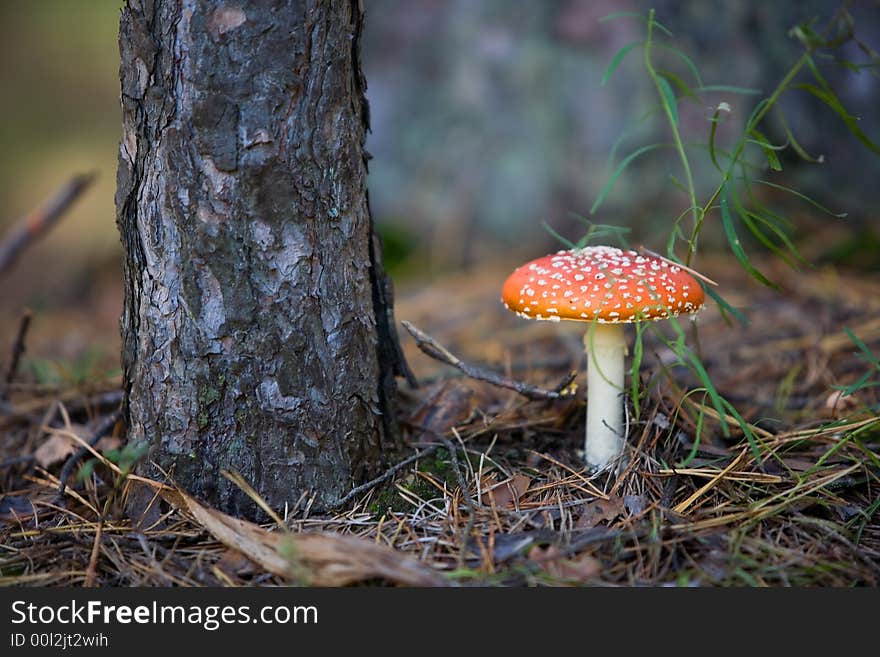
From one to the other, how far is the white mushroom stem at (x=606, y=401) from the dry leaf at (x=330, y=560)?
31.6 inches

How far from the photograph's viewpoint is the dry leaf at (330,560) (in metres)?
1.45

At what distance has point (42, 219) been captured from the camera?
3.31 m

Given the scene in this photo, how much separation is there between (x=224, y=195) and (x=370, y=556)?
95 cm

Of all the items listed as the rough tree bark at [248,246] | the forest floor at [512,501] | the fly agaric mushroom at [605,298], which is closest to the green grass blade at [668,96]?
the fly agaric mushroom at [605,298]

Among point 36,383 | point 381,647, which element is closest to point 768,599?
point 381,647

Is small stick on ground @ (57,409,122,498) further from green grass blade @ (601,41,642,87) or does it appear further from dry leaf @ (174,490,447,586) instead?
green grass blade @ (601,41,642,87)

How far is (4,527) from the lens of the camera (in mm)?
1894

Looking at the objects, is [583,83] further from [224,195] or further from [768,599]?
[768,599]

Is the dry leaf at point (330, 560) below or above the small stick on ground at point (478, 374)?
below

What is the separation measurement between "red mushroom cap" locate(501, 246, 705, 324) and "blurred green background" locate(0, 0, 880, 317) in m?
2.94

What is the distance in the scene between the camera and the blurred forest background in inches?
181

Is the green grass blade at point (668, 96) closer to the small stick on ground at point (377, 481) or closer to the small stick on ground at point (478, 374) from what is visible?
the small stick on ground at point (478, 374)

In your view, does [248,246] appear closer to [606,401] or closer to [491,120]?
[606,401]

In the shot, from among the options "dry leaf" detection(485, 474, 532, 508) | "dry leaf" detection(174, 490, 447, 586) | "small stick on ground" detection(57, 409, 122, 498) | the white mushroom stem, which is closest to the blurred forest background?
"small stick on ground" detection(57, 409, 122, 498)
